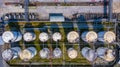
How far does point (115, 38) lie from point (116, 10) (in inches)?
53.6

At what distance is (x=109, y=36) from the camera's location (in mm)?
8219

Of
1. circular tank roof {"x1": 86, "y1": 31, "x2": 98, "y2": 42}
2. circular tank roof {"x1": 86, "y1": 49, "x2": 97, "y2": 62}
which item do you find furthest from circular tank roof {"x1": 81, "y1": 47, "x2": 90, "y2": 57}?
circular tank roof {"x1": 86, "y1": 31, "x2": 98, "y2": 42}

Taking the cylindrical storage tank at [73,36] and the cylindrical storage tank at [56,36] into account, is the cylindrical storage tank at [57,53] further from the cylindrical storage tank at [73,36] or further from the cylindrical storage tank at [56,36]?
the cylindrical storage tank at [73,36]

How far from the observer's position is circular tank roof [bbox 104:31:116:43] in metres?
8.23

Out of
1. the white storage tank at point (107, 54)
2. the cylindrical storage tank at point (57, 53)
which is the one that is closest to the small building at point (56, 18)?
the cylindrical storage tank at point (57, 53)

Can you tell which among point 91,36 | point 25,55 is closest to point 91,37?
point 91,36

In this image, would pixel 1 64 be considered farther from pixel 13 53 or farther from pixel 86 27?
pixel 86 27

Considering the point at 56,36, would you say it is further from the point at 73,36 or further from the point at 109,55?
the point at 109,55

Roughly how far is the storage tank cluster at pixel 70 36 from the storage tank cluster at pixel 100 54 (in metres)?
0.26

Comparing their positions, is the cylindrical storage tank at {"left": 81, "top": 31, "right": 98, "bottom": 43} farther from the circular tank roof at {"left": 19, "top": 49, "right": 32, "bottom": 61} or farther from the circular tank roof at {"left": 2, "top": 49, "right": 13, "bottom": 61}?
the circular tank roof at {"left": 2, "top": 49, "right": 13, "bottom": 61}

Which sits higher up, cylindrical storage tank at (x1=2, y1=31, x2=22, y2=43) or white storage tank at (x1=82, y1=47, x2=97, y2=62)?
cylindrical storage tank at (x1=2, y1=31, x2=22, y2=43)

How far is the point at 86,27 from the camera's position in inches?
346

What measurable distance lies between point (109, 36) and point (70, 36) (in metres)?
1.05

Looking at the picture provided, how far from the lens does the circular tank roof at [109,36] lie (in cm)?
823
